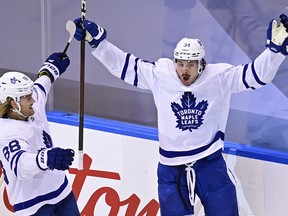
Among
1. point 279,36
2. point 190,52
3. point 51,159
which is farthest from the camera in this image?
point 190,52

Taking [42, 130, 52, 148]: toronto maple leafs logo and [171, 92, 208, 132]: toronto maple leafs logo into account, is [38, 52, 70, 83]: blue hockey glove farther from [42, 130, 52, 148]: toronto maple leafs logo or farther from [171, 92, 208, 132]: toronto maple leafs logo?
[171, 92, 208, 132]: toronto maple leafs logo

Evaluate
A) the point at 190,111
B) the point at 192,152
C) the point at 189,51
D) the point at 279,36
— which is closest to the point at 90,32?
the point at 189,51

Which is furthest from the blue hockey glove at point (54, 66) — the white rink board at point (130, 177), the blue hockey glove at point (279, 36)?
the blue hockey glove at point (279, 36)

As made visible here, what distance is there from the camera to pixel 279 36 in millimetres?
2553

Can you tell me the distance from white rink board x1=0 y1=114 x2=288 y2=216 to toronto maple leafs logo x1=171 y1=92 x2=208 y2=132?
373mm

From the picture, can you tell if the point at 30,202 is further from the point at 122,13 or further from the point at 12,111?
the point at 122,13

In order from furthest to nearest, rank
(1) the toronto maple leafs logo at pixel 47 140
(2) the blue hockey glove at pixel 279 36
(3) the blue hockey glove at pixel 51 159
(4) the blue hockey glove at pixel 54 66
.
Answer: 1. (4) the blue hockey glove at pixel 54 66
2. (1) the toronto maple leafs logo at pixel 47 140
3. (2) the blue hockey glove at pixel 279 36
4. (3) the blue hockey glove at pixel 51 159

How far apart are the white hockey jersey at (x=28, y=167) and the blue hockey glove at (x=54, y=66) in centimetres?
21

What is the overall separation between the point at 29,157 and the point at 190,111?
713 mm

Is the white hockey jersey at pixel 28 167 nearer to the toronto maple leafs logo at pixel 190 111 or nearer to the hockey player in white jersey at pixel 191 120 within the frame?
the hockey player in white jersey at pixel 191 120

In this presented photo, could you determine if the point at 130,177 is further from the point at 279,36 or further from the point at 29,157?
the point at 279,36

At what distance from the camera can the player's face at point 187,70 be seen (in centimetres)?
276

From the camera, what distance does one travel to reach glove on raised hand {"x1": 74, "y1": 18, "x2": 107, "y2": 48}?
282 cm

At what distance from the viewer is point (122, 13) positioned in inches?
133
